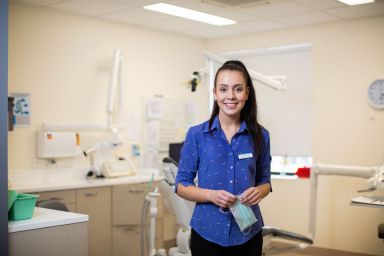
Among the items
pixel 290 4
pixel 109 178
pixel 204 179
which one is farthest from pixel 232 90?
pixel 109 178

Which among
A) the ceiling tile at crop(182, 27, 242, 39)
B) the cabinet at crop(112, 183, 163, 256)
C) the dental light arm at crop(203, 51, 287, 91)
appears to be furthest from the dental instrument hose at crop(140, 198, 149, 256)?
the ceiling tile at crop(182, 27, 242, 39)

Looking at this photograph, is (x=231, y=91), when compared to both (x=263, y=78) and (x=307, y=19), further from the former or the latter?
(x=307, y=19)

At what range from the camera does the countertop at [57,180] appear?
4203mm

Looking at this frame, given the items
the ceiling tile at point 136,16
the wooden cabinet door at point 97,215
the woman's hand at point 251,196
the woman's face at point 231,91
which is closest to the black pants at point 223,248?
the woman's hand at point 251,196

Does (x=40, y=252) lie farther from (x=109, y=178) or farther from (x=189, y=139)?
(x=109, y=178)

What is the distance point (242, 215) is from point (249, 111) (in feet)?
1.45

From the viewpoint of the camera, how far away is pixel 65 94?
489 cm

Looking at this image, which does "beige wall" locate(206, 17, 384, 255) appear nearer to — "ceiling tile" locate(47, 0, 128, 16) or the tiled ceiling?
the tiled ceiling

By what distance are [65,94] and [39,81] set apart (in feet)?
0.98

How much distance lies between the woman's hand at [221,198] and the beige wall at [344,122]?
3.49 meters

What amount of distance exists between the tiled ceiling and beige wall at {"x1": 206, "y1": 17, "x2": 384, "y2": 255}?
18cm

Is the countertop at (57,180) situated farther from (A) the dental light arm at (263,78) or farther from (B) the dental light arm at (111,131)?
(A) the dental light arm at (263,78)

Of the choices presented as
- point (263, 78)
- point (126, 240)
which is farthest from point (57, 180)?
point (263, 78)

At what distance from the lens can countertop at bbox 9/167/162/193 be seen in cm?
420
